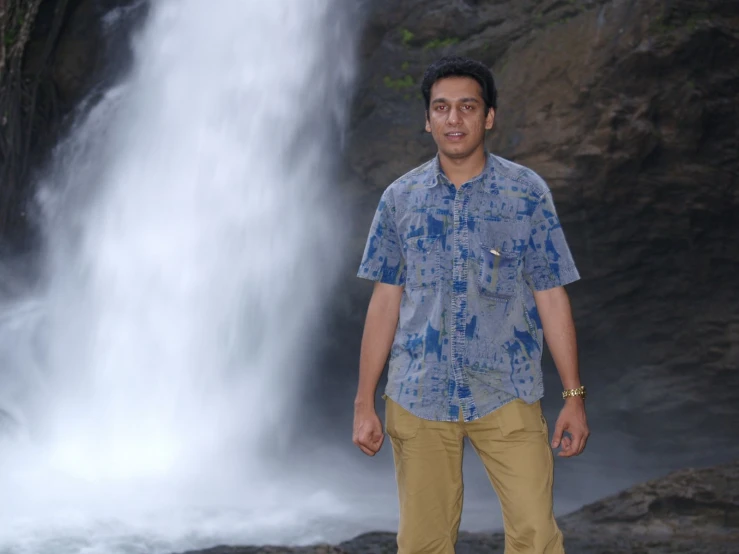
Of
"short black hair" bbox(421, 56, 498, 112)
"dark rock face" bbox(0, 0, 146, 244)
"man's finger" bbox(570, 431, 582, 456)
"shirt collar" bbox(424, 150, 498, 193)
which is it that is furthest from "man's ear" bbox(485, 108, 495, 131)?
"dark rock face" bbox(0, 0, 146, 244)

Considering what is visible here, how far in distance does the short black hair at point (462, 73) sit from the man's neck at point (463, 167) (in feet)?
0.54

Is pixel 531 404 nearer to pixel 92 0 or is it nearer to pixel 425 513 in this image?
pixel 425 513

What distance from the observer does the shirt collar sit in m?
2.78

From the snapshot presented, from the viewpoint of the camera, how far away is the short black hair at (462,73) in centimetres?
280

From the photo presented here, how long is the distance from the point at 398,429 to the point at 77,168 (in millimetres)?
7057

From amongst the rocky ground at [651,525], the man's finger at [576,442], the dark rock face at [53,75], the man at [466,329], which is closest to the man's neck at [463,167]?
the man at [466,329]

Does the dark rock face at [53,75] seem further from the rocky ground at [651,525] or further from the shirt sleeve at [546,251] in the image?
the shirt sleeve at [546,251]

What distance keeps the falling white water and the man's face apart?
5.21 metres

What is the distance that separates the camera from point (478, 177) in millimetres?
2787

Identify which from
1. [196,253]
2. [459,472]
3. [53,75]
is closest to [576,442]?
[459,472]

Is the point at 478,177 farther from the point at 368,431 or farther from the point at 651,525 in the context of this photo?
the point at 651,525

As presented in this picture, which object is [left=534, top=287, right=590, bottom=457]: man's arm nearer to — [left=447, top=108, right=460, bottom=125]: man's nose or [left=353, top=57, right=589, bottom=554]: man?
[left=353, top=57, right=589, bottom=554]: man

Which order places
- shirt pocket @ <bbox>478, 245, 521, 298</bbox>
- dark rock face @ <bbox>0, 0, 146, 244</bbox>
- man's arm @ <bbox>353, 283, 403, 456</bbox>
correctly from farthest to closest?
dark rock face @ <bbox>0, 0, 146, 244</bbox>
man's arm @ <bbox>353, 283, 403, 456</bbox>
shirt pocket @ <bbox>478, 245, 521, 298</bbox>

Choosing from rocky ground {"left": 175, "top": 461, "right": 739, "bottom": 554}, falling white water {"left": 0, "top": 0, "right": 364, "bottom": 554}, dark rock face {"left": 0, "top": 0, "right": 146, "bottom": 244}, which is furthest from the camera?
dark rock face {"left": 0, "top": 0, "right": 146, "bottom": 244}
